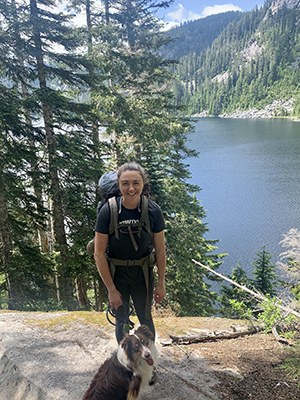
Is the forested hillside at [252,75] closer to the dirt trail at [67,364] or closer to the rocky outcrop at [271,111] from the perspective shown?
the rocky outcrop at [271,111]

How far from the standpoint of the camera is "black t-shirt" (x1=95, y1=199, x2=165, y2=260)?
2225mm

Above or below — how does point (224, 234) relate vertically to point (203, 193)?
below

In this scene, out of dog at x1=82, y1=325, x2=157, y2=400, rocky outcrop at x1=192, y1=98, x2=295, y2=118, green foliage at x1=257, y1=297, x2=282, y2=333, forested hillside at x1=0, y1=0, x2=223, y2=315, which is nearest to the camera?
dog at x1=82, y1=325, x2=157, y2=400

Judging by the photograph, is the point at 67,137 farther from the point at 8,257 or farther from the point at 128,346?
the point at 128,346

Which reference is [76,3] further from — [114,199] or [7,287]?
[114,199]

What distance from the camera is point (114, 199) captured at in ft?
7.40

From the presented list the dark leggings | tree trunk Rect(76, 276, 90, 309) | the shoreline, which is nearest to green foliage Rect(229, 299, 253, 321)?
the dark leggings

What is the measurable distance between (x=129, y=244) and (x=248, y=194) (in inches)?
1287

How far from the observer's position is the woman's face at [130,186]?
2.19 meters

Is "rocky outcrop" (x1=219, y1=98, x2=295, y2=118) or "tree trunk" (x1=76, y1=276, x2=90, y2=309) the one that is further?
"rocky outcrop" (x1=219, y1=98, x2=295, y2=118)

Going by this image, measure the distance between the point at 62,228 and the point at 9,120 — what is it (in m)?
3.64

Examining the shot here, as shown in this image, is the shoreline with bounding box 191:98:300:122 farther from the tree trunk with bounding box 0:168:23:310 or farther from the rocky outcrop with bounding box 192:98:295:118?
the tree trunk with bounding box 0:168:23:310

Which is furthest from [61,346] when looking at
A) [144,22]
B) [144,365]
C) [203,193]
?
[203,193]

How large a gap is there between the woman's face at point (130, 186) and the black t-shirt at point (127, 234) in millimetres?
101
